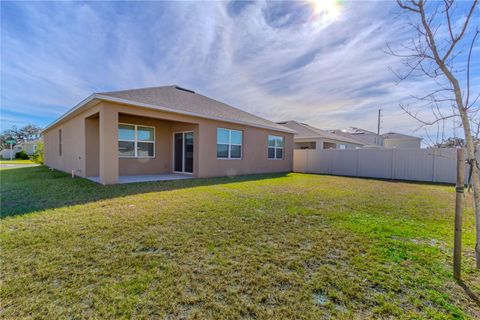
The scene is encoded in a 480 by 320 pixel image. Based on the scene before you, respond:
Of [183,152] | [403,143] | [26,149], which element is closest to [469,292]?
[183,152]

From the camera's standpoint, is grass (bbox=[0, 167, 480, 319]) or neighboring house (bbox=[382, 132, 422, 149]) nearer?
grass (bbox=[0, 167, 480, 319])

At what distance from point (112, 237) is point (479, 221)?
5.03 meters

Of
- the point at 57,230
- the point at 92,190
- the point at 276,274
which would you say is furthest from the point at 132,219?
the point at 92,190

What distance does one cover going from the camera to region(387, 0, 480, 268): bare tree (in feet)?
8.63

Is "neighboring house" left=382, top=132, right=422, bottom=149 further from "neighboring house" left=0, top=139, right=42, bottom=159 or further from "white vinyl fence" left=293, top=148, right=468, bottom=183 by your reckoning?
"neighboring house" left=0, top=139, right=42, bottom=159

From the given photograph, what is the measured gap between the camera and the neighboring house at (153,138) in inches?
315

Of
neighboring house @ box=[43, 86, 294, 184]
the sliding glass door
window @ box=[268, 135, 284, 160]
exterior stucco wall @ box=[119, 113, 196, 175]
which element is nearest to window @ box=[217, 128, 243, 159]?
neighboring house @ box=[43, 86, 294, 184]

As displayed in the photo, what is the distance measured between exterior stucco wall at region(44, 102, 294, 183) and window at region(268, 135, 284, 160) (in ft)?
1.82

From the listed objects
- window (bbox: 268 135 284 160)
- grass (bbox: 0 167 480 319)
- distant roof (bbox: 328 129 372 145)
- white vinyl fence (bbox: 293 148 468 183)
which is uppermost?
distant roof (bbox: 328 129 372 145)

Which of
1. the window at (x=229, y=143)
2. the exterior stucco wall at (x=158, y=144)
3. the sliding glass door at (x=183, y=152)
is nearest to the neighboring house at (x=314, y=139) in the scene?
the exterior stucco wall at (x=158, y=144)

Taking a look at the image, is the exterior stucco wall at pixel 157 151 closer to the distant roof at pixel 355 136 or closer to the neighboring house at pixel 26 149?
the distant roof at pixel 355 136

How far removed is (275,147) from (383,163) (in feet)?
22.6

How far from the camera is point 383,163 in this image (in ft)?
45.3

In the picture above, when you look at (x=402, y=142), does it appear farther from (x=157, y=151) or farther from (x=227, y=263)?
(x=227, y=263)
